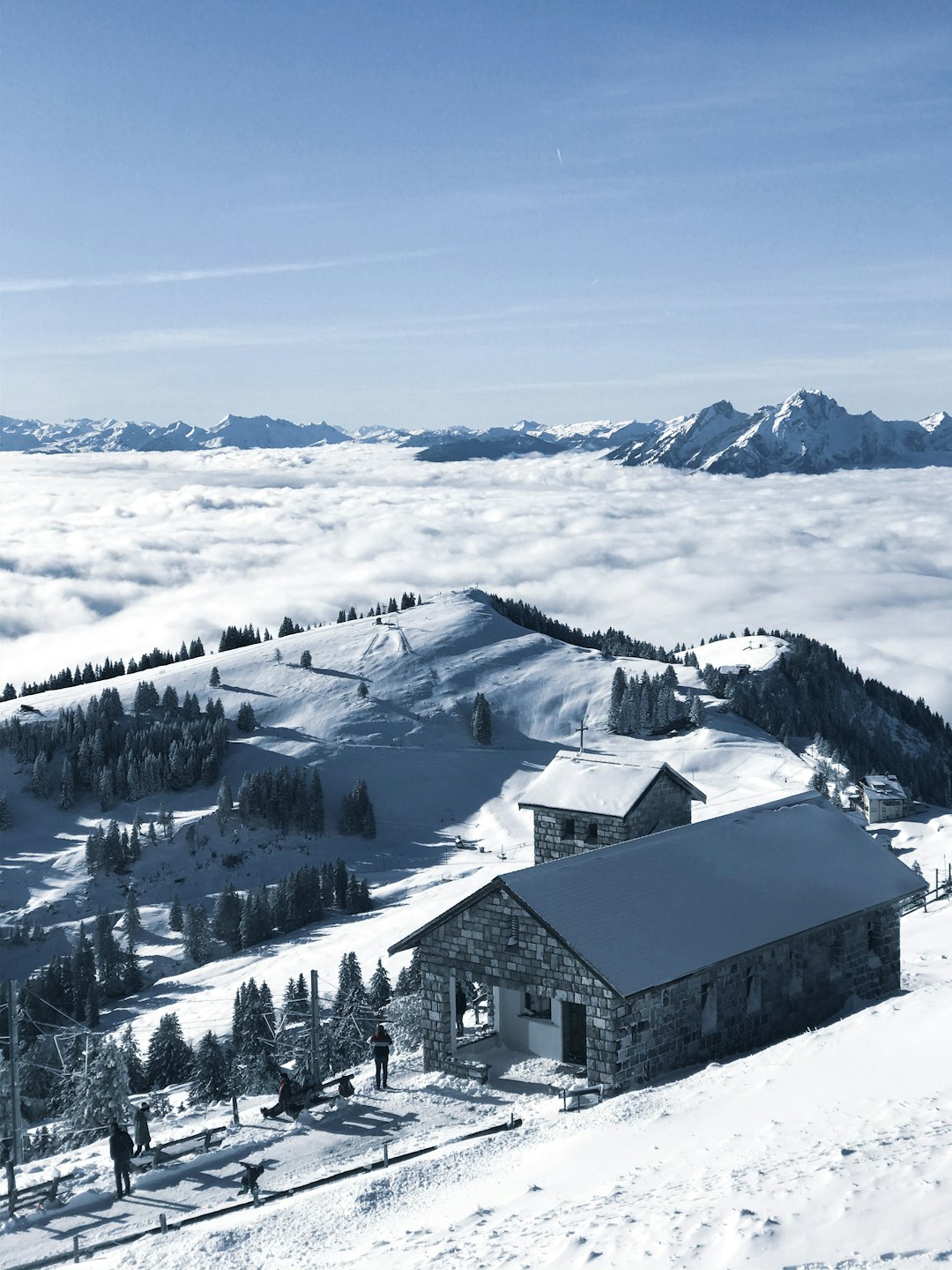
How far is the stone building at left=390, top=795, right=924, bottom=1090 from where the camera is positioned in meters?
31.8

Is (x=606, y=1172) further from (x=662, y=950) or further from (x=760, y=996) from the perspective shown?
(x=760, y=996)

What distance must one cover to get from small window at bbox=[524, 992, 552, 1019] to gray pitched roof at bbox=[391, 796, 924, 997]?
161 inches

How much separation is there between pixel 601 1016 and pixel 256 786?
133683 mm

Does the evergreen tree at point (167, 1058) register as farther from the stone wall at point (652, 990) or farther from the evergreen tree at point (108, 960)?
the stone wall at point (652, 990)

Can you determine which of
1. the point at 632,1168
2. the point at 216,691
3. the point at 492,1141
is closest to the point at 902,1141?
the point at 632,1168

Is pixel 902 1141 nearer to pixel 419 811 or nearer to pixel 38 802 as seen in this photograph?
pixel 419 811

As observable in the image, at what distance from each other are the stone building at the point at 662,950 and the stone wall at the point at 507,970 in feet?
0.14

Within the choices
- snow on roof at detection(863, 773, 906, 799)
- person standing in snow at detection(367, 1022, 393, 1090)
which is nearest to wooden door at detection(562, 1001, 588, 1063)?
person standing in snow at detection(367, 1022, 393, 1090)

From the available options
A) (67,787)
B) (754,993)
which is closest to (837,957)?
(754,993)

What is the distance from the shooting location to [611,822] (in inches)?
1885

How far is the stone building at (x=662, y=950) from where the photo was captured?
3184 centimetres

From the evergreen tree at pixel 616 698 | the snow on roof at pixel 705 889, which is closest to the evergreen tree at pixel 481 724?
the evergreen tree at pixel 616 698

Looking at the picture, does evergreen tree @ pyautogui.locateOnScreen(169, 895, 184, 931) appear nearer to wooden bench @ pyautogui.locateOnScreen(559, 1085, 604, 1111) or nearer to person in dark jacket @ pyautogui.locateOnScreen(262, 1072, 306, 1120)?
person in dark jacket @ pyautogui.locateOnScreen(262, 1072, 306, 1120)

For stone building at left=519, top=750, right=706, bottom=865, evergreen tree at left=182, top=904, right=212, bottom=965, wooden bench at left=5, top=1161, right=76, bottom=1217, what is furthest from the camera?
evergreen tree at left=182, top=904, right=212, bottom=965
